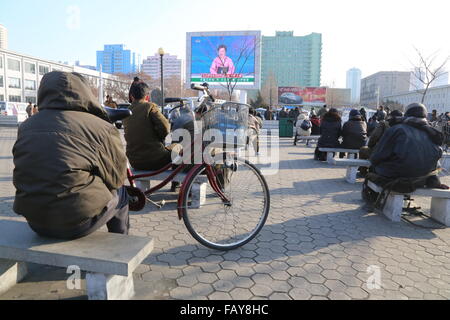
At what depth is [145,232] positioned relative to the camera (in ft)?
12.2

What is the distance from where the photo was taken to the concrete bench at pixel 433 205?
13.2 ft

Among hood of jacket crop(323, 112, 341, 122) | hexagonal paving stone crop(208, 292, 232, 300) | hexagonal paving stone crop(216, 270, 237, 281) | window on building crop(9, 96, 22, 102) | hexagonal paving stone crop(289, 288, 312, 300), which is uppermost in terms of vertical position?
window on building crop(9, 96, 22, 102)

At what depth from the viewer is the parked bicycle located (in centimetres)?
311

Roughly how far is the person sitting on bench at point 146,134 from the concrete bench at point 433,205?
3.09m

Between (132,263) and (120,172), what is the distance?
739 millimetres

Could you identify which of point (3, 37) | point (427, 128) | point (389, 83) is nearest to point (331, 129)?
point (427, 128)

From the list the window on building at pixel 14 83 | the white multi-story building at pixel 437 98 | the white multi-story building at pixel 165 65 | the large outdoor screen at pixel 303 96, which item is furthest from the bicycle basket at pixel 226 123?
the white multi-story building at pixel 165 65

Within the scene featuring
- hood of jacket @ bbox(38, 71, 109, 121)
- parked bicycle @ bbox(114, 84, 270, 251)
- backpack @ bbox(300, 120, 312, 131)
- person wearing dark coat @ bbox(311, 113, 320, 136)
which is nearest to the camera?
hood of jacket @ bbox(38, 71, 109, 121)

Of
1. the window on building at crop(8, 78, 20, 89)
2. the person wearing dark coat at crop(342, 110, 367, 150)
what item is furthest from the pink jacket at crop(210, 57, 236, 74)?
the window on building at crop(8, 78, 20, 89)

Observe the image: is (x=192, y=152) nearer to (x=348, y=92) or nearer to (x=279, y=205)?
(x=279, y=205)

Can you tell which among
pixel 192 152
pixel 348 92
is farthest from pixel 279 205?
pixel 348 92

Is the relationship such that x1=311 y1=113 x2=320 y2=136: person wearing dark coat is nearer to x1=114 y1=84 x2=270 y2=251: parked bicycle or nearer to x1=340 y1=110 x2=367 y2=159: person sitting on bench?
x1=340 y1=110 x2=367 y2=159: person sitting on bench

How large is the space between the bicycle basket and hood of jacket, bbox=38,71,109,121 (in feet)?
4.16

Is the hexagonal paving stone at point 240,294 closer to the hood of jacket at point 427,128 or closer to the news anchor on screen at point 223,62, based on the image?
the hood of jacket at point 427,128
